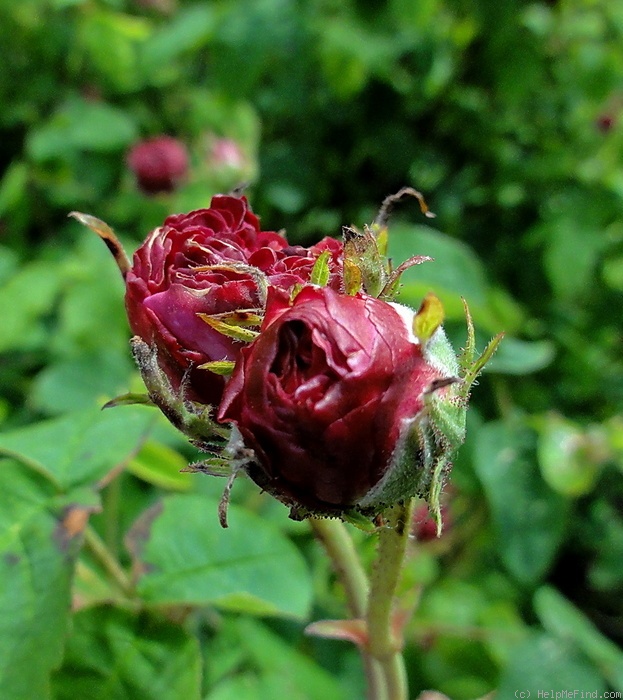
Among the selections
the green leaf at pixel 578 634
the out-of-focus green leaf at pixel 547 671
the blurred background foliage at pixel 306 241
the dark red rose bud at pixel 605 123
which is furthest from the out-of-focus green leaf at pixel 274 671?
the dark red rose bud at pixel 605 123

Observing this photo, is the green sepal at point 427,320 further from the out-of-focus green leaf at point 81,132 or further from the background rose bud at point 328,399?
the out-of-focus green leaf at point 81,132

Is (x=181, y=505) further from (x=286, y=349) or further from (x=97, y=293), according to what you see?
(x=97, y=293)

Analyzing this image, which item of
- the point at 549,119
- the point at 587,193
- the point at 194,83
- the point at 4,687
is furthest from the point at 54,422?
the point at 194,83

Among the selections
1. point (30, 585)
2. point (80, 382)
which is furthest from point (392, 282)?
point (80, 382)

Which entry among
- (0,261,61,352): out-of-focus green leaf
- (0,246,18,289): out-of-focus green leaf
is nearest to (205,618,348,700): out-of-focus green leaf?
(0,261,61,352): out-of-focus green leaf

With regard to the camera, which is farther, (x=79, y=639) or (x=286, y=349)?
(x=79, y=639)

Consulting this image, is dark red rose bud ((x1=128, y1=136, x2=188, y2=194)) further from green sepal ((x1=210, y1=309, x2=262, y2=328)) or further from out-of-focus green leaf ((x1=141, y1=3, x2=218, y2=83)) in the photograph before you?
green sepal ((x1=210, y1=309, x2=262, y2=328))
